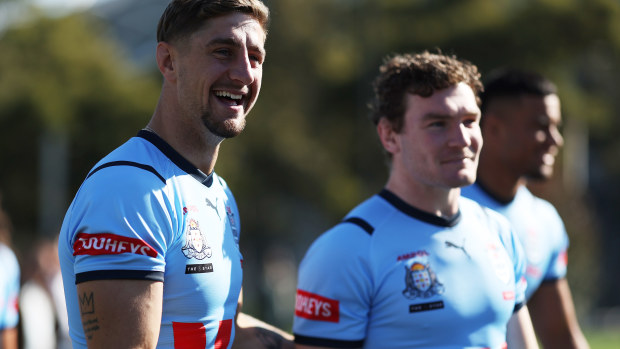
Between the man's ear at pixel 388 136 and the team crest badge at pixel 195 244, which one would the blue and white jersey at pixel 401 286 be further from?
the team crest badge at pixel 195 244

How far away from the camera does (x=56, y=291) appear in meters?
10.7

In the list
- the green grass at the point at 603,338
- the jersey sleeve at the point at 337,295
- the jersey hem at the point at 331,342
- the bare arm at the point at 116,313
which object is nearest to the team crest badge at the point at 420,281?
the jersey sleeve at the point at 337,295

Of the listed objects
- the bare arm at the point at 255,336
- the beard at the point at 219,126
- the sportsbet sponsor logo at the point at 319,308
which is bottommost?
the bare arm at the point at 255,336

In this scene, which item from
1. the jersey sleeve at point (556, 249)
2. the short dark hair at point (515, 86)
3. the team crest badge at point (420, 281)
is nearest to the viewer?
the team crest badge at point (420, 281)

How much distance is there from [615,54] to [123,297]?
27.5 m

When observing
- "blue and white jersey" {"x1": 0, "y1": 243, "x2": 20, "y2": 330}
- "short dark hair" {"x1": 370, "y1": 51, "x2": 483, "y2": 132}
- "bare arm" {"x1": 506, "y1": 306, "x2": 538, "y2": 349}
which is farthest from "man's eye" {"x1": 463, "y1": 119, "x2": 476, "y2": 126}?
"blue and white jersey" {"x1": 0, "y1": 243, "x2": 20, "y2": 330}

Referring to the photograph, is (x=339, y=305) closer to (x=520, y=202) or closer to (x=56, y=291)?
(x=520, y=202)

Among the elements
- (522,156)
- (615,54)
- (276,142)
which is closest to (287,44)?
(276,142)

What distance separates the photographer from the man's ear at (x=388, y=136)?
4.55 meters

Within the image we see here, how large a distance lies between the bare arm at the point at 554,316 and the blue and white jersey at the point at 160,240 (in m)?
2.74

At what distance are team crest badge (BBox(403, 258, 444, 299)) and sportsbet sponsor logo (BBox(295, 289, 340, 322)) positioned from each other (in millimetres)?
337

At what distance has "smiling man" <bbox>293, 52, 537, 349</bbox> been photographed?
4.10 meters

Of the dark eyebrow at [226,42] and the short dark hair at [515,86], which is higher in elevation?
the short dark hair at [515,86]

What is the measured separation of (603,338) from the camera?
21547 mm
